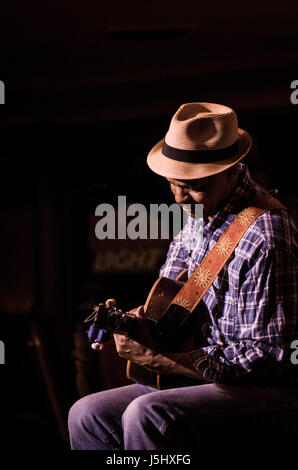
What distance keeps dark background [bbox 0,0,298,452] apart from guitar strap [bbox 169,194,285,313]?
1.59 m

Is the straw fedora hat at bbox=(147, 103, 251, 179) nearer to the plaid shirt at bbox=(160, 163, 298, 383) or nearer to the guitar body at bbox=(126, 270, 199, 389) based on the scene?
the plaid shirt at bbox=(160, 163, 298, 383)

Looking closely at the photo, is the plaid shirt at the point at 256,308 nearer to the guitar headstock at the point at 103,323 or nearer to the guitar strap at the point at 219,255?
the guitar strap at the point at 219,255

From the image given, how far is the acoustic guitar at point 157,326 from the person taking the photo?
214cm

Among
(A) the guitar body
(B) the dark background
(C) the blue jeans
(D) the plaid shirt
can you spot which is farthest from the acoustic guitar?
(B) the dark background

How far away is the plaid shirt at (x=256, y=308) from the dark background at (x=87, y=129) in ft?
5.65

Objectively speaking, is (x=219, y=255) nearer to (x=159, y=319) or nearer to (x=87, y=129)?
(x=159, y=319)

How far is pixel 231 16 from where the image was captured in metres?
4.00

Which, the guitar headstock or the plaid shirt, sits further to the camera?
the guitar headstock

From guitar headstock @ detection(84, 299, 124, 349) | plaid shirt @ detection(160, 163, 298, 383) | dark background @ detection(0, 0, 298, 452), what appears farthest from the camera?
dark background @ detection(0, 0, 298, 452)

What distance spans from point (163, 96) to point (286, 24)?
1.49m

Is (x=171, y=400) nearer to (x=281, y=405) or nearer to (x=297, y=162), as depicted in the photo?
(x=281, y=405)

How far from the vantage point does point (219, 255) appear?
2.25m

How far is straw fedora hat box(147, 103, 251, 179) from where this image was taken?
87.0 inches

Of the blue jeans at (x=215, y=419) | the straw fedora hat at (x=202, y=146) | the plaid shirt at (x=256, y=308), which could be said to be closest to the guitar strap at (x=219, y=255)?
the plaid shirt at (x=256, y=308)
